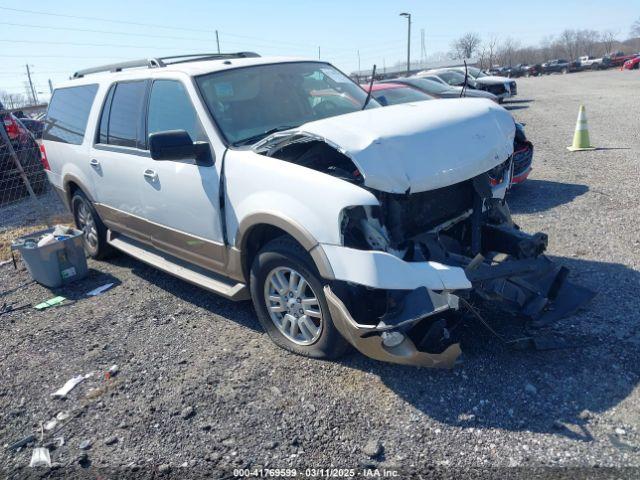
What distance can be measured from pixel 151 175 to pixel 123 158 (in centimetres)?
58

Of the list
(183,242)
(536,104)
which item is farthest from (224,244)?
(536,104)

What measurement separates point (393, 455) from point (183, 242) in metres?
2.55

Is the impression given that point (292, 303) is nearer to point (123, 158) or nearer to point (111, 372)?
point (111, 372)

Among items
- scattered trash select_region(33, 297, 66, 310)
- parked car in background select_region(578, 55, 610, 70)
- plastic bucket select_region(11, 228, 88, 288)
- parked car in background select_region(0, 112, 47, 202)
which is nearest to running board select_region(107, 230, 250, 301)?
plastic bucket select_region(11, 228, 88, 288)

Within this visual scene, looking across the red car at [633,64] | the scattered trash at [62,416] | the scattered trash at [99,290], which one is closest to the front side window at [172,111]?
the scattered trash at [99,290]

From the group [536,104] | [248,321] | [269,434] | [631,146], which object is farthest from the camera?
[536,104]

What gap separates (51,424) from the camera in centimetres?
343

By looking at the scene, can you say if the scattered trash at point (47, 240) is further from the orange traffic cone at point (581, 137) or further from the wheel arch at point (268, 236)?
the orange traffic cone at point (581, 137)

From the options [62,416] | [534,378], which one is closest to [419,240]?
[534,378]

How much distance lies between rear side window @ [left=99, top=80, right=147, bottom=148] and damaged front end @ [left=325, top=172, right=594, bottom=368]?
2.53 metres

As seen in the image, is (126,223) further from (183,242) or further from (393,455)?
(393,455)

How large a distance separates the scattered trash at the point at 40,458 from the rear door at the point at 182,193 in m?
1.70

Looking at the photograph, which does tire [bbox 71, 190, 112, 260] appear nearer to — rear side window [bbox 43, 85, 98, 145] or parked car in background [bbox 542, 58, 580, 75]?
rear side window [bbox 43, 85, 98, 145]

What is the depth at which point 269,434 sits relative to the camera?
3066mm
